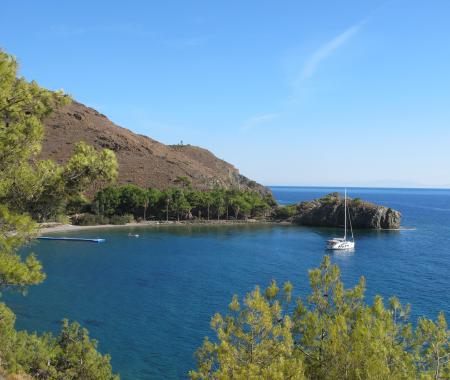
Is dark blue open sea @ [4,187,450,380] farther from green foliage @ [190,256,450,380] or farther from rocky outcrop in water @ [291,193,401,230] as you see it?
green foliage @ [190,256,450,380]

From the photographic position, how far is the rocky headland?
11588cm

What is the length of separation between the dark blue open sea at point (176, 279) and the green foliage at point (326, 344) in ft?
59.1

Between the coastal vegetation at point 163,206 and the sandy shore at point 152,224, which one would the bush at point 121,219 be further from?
the sandy shore at point 152,224

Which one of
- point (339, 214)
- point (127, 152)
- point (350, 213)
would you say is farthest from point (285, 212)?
point (127, 152)

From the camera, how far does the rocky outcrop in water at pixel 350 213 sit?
115812 mm

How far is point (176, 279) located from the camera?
5703 centimetres

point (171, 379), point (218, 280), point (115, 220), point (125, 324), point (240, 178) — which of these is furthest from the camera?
point (240, 178)

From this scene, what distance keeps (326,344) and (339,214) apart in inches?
4362

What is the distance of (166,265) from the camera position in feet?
217

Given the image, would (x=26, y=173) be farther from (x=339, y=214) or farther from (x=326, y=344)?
(x=339, y=214)

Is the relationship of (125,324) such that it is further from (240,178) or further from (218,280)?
(240,178)

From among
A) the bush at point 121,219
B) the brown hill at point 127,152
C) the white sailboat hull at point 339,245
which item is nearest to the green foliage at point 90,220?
the bush at point 121,219

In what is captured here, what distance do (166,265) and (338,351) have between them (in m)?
54.2

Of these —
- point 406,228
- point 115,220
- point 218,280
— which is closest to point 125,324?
point 218,280
